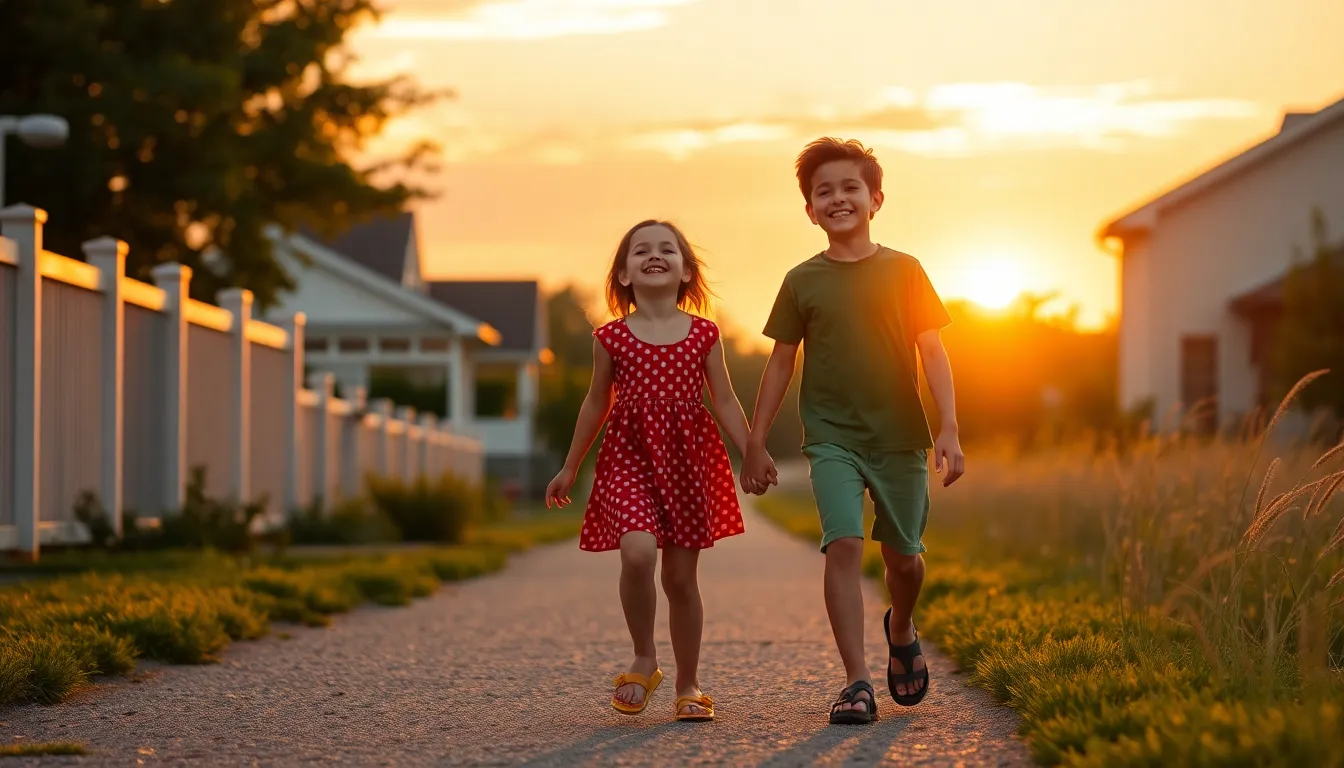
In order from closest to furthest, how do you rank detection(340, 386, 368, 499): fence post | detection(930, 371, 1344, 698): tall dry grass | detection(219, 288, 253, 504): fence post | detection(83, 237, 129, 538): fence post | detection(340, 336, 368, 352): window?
detection(930, 371, 1344, 698): tall dry grass, detection(83, 237, 129, 538): fence post, detection(219, 288, 253, 504): fence post, detection(340, 386, 368, 499): fence post, detection(340, 336, 368, 352): window

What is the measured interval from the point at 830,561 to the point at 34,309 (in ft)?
20.9

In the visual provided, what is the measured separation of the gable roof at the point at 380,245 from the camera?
4059cm

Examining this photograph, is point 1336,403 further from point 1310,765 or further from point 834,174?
point 1310,765

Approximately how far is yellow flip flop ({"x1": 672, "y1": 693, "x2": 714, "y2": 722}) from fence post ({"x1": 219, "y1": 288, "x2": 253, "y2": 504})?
9766mm

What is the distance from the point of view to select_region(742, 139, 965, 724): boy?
5.36 meters

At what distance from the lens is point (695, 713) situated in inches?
211

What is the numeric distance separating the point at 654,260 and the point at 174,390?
792 cm

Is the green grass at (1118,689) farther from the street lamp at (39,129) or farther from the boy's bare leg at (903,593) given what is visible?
the street lamp at (39,129)

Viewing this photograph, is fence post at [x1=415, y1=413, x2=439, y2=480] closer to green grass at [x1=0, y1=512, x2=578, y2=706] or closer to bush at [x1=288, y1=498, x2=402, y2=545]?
bush at [x1=288, y1=498, x2=402, y2=545]

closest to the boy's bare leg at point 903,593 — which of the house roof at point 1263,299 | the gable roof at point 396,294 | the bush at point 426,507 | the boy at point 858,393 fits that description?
the boy at point 858,393

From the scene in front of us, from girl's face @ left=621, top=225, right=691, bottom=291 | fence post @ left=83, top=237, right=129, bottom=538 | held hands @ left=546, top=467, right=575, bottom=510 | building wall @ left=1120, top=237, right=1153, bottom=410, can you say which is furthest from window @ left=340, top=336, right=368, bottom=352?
held hands @ left=546, top=467, right=575, bottom=510

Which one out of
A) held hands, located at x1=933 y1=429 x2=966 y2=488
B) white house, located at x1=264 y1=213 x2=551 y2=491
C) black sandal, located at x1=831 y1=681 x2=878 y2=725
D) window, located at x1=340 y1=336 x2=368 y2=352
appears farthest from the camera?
window, located at x1=340 y1=336 x2=368 y2=352

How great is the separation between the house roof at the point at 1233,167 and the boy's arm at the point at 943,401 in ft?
65.9

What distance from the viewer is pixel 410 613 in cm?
990
